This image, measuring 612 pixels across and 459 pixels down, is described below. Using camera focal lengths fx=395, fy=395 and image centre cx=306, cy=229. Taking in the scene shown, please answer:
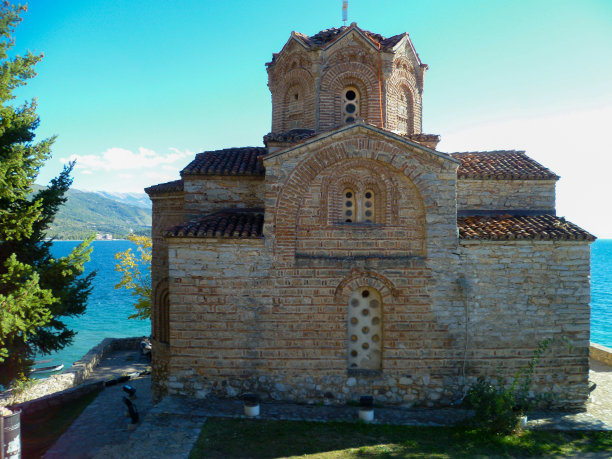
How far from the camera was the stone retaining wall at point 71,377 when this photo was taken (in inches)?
466

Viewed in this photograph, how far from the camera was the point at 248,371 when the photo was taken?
8125mm

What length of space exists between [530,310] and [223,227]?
22.2 feet

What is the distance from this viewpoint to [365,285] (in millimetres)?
8305

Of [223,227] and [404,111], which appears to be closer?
[223,227]

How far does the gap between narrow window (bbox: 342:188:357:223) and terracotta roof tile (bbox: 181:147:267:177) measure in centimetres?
222

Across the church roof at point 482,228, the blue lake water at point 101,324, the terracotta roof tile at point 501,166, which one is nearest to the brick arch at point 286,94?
the church roof at point 482,228

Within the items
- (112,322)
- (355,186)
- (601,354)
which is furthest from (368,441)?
(112,322)

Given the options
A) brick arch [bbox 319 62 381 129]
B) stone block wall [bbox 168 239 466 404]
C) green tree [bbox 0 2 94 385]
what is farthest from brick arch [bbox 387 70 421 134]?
green tree [bbox 0 2 94 385]

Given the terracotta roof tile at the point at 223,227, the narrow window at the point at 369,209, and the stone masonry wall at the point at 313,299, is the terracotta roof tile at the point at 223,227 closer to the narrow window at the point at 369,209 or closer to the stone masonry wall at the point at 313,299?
the stone masonry wall at the point at 313,299

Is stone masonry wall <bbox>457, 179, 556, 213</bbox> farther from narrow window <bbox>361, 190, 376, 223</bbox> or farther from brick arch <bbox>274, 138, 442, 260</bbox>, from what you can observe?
narrow window <bbox>361, 190, 376, 223</bbox>

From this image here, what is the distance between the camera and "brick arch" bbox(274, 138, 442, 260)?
8266 millimetres

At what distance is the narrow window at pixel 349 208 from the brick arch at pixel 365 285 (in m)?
1.14

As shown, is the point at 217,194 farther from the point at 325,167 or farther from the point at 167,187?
the point at 325,167

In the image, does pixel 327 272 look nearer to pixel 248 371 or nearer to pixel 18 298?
pixel 248 371
